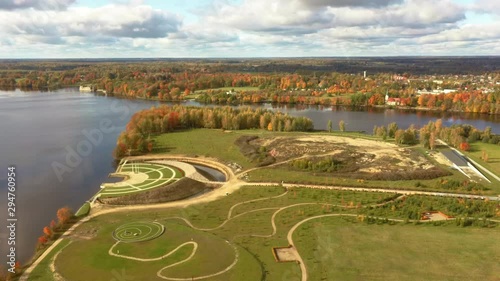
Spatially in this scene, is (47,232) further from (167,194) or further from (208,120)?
(208,120)

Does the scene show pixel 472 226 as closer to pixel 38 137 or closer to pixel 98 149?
pixel 98 149

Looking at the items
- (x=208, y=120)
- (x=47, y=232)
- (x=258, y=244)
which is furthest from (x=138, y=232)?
(x=208, y=120)

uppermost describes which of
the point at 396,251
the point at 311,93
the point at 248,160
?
the point at 311,93

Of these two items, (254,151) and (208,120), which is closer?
(254,151)

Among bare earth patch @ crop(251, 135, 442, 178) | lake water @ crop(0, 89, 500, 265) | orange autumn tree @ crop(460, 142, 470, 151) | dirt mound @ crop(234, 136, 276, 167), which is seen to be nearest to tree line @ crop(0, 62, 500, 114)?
lake water @ crop(0, 89, 500, 265)

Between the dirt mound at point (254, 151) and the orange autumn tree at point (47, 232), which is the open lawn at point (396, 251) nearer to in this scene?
the dirt mound at point (254, 151)

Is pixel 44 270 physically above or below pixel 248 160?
below

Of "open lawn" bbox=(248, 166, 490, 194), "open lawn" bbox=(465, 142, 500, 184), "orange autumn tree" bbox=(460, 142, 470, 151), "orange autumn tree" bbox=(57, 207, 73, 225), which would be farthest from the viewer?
"orange autumn tree" bbox=(460, 142, 470, 151)

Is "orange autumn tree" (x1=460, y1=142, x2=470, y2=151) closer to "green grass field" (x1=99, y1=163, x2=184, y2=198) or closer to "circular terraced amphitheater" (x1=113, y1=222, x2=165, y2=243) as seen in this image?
"green grass field" (x1=99, y1=163, x2=184, y2=198)
